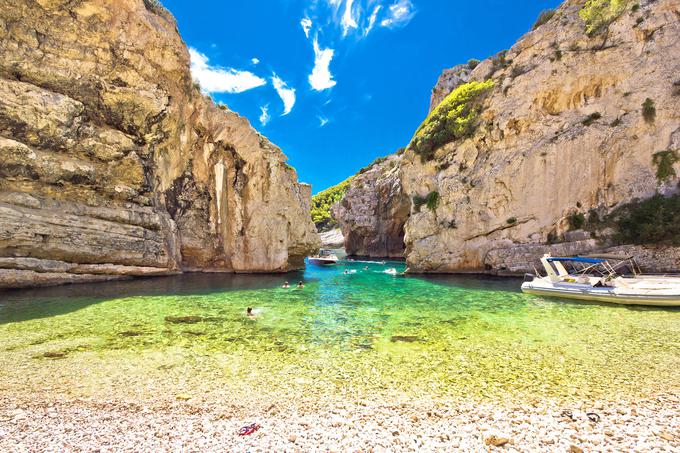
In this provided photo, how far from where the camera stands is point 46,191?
18.4 meters

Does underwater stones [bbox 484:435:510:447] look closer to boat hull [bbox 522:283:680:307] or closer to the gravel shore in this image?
the gravel shore

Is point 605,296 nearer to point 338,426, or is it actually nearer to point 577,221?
point 577,221

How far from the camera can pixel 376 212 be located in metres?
59.2

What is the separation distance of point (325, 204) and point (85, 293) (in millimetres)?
92913

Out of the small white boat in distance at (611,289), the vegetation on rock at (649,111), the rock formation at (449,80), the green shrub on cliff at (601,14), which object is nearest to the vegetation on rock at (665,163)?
the vegetation on rock at (649,111)

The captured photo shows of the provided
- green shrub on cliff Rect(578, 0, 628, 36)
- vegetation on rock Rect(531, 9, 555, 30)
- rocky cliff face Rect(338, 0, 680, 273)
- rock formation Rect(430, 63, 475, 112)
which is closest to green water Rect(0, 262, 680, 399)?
rocky cliff face Rect(338, 0, 680, 273)

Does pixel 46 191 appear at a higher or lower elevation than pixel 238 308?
higher

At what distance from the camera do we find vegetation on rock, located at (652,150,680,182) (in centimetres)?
2275

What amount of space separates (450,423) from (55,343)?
1153cm

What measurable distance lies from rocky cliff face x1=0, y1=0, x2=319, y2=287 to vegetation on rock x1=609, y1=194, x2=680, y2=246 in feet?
106

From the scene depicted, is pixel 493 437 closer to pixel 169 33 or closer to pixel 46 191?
pixel 46 191

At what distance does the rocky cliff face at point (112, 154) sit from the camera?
1764cm

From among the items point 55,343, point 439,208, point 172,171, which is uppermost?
point 172,171

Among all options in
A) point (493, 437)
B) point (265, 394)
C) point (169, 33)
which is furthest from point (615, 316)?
point (169, 33)
